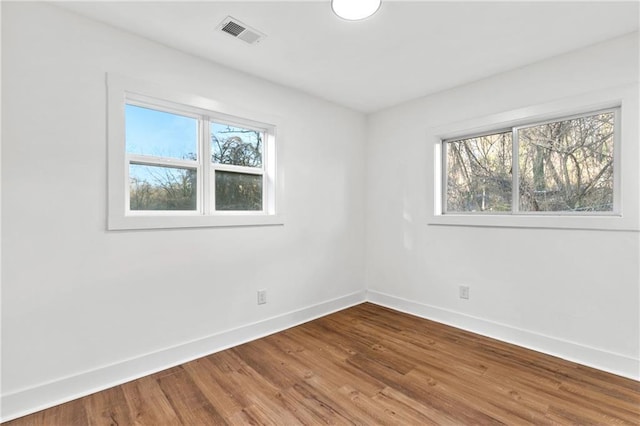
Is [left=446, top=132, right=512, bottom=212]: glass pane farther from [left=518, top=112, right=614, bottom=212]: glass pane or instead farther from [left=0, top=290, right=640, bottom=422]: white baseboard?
[left=0, top=290, right=640, bottom=422]: white baseboard

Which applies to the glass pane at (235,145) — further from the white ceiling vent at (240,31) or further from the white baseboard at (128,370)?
the white baseboard at (128,370)

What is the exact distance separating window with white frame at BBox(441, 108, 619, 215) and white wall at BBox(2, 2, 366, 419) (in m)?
2.13

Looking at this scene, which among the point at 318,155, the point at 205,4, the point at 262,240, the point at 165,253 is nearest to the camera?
the point at 205,4

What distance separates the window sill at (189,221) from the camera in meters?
2.10

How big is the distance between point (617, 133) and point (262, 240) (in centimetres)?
306

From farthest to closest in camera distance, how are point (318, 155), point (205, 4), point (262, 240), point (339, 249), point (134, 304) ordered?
point (339, 249)
point (318, 155)
point (262, 240)
point (134, 304)
point (205, 4)

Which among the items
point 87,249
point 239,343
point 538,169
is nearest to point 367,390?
point 239,343

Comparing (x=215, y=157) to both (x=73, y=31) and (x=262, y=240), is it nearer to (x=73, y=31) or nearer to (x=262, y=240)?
(x=262, y=240)

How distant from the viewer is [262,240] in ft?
9.47

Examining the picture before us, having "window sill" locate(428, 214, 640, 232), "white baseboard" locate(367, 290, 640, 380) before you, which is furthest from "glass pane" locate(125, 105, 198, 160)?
"white baseboard" locate(367, 290, 640, 380)

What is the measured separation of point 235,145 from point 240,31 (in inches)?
39.4

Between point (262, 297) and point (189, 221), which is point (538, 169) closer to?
point (262, 297)

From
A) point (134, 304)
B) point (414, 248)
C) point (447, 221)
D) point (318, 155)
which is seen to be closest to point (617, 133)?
point (447, 221)

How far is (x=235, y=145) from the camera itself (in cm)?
284
